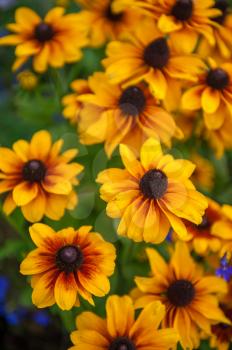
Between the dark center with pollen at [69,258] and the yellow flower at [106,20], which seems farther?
the yellow flower at [106,20]

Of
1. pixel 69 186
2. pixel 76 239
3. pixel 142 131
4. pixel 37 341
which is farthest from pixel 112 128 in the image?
pixel 37 341

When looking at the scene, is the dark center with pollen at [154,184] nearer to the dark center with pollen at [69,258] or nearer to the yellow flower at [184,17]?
the dark center with pollen at [69,258]

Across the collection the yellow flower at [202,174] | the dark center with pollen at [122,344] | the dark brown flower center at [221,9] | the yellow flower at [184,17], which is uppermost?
the yellow flower at [184,17]

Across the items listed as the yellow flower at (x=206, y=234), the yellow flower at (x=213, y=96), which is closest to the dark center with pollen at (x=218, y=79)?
the yellow flower at (x=213, y=96)

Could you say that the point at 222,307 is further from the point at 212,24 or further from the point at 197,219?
the point at 212,24

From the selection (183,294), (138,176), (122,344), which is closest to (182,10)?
(138,176)

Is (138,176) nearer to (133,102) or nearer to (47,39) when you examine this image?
(133,102)

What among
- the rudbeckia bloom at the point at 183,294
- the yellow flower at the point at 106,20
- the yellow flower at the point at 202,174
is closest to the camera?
the rudbeckia bloom at the point at 183,294

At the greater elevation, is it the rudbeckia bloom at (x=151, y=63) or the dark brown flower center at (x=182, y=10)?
the dark brown flower center at (x=182, y=10)
